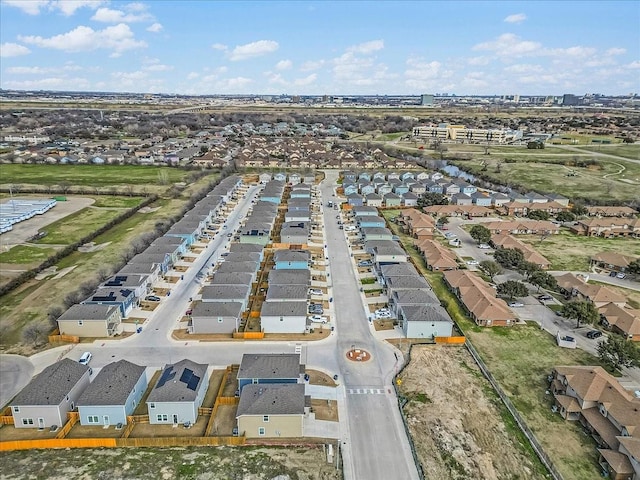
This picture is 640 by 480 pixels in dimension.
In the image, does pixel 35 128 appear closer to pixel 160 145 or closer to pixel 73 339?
pixel 160 145

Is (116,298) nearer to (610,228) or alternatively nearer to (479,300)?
(479,300)

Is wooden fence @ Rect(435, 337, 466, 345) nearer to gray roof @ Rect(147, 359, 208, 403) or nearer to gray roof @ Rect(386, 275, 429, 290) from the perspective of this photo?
gray roof @ Rect(386, 275, 429, 290)

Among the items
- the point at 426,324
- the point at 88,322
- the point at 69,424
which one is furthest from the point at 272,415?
the point at 88,322

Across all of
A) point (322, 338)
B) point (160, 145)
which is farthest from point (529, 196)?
point (160, 145)

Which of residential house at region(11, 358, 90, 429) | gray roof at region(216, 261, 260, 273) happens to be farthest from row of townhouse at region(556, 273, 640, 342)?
residential house at region(11, 358, 90, 429)

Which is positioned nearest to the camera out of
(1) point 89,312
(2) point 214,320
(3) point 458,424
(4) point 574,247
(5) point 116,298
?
(3) point 458,424

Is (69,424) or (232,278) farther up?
(232,278)
